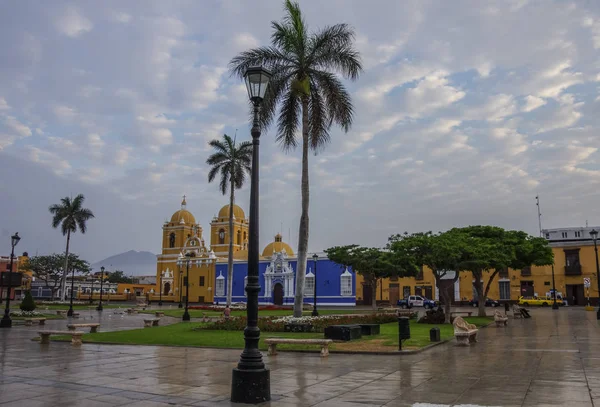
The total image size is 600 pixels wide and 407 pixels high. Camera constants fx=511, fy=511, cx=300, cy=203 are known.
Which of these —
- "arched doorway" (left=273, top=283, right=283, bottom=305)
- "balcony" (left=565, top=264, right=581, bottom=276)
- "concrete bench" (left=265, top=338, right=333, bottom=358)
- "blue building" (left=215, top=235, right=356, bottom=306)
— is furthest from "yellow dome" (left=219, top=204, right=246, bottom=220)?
"concrete bench" (left=265, top=338, right=333, bottom=358)

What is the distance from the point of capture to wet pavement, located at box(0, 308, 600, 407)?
24.9 ft

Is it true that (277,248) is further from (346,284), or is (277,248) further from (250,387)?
(250,387)

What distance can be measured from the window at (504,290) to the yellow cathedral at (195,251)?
25.0 metres

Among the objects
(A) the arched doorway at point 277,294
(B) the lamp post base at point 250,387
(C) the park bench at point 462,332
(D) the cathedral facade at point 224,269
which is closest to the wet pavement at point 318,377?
(B) the lamp post base at point 250,387

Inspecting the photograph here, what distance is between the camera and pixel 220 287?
219ft

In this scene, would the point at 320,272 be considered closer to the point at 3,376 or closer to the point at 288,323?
the point at 288,323

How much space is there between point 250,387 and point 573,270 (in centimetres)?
5495

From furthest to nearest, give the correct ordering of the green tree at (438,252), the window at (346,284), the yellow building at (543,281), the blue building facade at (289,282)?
1. the blue building facade at (289,282)
2. the window at (346,284)
3. the yellow building at (543,281)
4. the green tree at (438,252)

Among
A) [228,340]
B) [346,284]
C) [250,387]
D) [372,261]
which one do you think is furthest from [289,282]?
[250,387]

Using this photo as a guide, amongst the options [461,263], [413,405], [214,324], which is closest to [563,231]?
[461,263]

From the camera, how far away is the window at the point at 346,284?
56844 millimetres

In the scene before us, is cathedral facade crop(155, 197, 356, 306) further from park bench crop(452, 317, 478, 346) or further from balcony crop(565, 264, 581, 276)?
park bench crop(452, 317, 478, 346)

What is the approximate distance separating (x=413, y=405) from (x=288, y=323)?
1284 centimetres

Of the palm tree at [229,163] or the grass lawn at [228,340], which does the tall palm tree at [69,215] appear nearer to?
the palm tree at [229,163]
